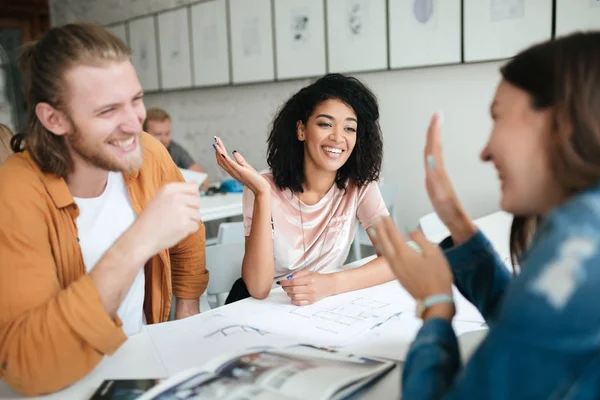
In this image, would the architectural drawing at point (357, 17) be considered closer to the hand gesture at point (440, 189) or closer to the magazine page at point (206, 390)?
the hand gesture at point (440, 189)

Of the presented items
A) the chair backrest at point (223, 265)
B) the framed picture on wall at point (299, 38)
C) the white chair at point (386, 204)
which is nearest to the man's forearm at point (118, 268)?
the chair backrest at point (223, 265)

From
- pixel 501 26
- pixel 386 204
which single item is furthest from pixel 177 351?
pixel 501 26

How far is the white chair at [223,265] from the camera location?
1616mm

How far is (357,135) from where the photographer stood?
67.9 inches

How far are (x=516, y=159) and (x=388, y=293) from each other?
2.38 ft

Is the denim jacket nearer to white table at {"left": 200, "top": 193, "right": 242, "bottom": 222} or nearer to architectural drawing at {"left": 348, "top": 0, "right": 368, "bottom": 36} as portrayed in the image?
white table at {"left": 200, "top": 193, "right": 242, "bottom": 222}

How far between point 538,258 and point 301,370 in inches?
17.5

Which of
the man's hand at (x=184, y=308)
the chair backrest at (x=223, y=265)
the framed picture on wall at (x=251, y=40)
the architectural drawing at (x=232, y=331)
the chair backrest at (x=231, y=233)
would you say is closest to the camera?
the architectural drawing at (x=232, y=331)

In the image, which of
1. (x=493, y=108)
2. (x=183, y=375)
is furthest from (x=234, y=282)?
(x=493, y=108)

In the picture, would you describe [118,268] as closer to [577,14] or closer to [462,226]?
[462,226]

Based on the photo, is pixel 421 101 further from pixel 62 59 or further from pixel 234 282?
pixel 62 59

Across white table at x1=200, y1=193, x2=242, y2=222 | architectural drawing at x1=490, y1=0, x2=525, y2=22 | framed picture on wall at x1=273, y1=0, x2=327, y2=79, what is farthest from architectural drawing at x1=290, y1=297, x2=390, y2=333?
framed picture on wall at x1=273, y1=0, x2=327, y2=79

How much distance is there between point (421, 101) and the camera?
2.94 m

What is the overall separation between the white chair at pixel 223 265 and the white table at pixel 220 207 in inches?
41.6
